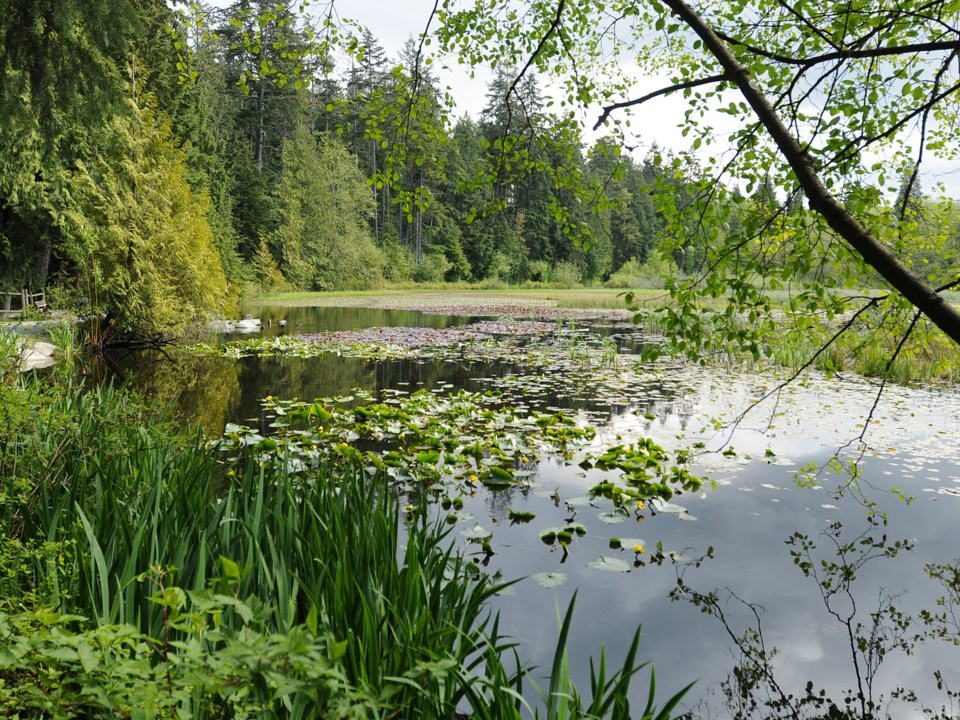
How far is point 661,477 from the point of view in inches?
241

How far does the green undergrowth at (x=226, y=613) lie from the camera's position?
1.39 m

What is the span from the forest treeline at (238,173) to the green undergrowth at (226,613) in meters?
1.99

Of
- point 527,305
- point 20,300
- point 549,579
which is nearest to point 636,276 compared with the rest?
point 527,305

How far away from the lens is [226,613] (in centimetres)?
220

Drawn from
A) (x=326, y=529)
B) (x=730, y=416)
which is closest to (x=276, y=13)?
(x=326, y=529)

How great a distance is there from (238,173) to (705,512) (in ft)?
127

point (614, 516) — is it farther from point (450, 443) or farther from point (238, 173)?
point (238, 173)

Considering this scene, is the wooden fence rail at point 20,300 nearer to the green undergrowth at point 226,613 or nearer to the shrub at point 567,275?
the green undergrowth at point 226,613

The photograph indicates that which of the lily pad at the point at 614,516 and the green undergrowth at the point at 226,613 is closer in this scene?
the green undergrowth at the point at 226,613

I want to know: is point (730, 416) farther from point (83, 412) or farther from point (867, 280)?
point (83, 412)

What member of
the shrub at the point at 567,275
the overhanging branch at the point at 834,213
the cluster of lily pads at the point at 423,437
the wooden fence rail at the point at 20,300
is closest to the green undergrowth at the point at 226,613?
the overhanging branch at the point at 834,213

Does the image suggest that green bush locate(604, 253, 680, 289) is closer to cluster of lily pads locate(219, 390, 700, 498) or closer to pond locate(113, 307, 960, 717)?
pond locate(113, 307, 960, 717)

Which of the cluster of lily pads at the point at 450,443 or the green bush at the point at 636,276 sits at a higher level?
the green bush at the point at 636,276

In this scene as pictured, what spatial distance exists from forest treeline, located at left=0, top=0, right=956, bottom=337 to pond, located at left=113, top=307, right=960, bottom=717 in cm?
200
